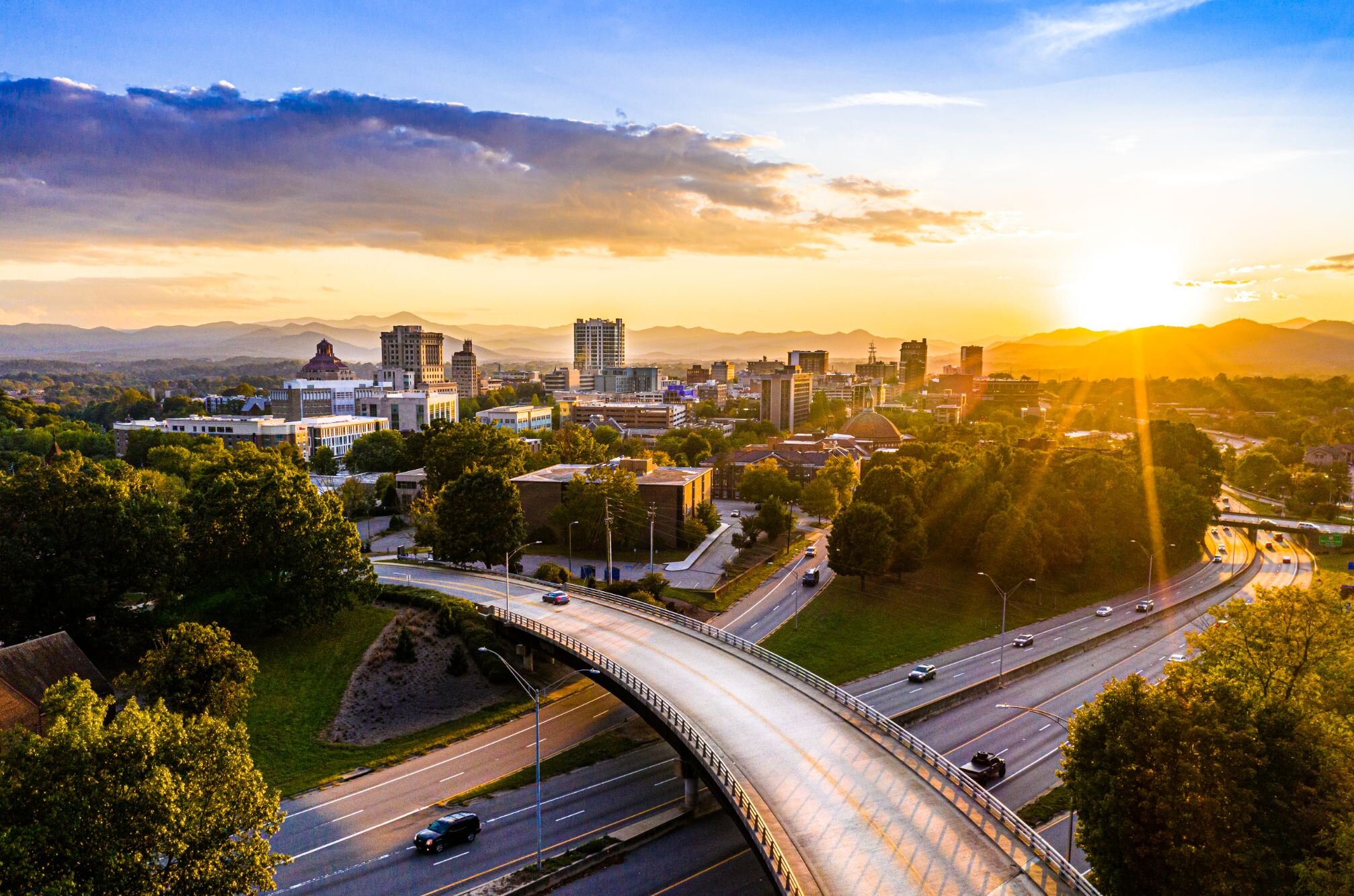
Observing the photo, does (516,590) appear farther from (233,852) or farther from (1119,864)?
(1119,864)

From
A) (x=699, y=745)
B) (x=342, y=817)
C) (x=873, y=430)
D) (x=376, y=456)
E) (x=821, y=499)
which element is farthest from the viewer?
(x=873, y=430)

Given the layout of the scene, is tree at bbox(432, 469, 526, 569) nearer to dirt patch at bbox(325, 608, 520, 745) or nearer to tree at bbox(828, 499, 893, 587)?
dirt patch at bbox(325, 608, 520, 745)

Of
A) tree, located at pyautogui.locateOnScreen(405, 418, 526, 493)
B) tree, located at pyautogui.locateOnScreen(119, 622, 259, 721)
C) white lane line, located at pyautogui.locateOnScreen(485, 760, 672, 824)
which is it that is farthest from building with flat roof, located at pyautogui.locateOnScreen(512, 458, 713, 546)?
tree, located at pyautogui.locateOnScreen(119, 622, 259, 721)

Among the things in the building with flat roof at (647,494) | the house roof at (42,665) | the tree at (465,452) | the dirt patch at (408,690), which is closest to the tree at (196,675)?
the house roof at (42,665)

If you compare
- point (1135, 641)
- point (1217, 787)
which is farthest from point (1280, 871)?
point (1135, 641)

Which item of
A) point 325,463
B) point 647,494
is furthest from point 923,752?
point 325,463

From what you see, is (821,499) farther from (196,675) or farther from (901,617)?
(196,675)
